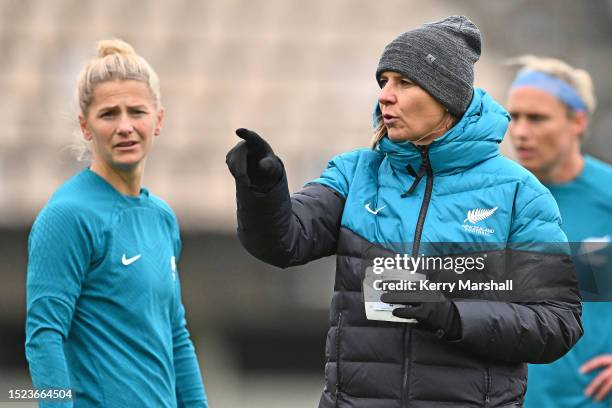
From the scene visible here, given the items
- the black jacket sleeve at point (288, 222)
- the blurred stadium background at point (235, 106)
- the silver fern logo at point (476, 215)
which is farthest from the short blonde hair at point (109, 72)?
the blurred stadium background at point (235, 106)

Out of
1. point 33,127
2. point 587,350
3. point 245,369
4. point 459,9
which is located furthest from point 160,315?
point 459,9

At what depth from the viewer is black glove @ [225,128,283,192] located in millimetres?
2596

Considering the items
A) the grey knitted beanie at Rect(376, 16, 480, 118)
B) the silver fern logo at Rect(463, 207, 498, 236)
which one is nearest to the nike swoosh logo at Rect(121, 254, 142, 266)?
the grey knitted beanie at Rect(376, 16, 480, 118)

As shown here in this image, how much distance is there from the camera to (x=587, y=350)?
4.23m

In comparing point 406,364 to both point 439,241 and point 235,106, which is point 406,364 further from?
point 235,106

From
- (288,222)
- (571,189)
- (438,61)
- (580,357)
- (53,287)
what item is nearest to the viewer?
→ (288,222)

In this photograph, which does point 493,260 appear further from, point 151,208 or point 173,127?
point 173,127

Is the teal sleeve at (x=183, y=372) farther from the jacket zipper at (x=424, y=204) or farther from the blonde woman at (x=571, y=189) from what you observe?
the blonde woman at (x=571, y=189)

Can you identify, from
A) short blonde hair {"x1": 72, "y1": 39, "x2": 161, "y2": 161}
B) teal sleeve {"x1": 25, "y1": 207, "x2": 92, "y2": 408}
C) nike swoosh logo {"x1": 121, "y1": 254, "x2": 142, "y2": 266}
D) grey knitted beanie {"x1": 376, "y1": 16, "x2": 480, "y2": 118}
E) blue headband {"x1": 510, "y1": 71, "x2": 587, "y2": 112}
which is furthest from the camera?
blue headband {"x1": 510, "y1": 71, "x2": 587, "y2": 112}

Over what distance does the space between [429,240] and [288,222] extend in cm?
32

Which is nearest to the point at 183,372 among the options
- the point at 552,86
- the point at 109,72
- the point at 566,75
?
the point at 109,72

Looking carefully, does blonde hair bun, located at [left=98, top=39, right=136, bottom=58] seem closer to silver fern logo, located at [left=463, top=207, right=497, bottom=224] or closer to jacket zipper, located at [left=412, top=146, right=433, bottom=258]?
jacket zipper, located at [left=412, top=146, right=433, bottom=258]

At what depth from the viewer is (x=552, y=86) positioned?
470 cm

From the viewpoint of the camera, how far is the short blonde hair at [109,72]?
11.5 feet
